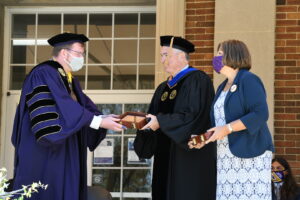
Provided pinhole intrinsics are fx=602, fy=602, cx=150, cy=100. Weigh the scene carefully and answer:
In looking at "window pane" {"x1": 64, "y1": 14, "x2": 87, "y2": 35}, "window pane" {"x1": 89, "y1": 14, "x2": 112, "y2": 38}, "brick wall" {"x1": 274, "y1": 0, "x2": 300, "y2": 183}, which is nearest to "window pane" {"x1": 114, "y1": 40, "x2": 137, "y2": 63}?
"window pane" {"x1": 89, "y1": 14, "x2": 112, "y2": 38}

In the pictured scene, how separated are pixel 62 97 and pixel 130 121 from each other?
0.65 meters

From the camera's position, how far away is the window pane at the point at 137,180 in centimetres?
839

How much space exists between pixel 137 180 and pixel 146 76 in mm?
1466

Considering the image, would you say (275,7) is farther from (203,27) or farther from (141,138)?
(141,138)

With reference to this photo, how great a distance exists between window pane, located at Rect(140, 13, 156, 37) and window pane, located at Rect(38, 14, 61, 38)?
3.98 feet

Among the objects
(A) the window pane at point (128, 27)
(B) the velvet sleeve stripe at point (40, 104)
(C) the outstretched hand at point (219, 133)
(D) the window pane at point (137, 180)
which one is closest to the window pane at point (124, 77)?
(A) the window pane at point (128, 27)

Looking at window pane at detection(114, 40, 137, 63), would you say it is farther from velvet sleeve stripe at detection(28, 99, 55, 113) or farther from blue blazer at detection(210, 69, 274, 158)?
blue blazer at detection(210, 69, 274, 158)

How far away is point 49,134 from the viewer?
4945 millimetres

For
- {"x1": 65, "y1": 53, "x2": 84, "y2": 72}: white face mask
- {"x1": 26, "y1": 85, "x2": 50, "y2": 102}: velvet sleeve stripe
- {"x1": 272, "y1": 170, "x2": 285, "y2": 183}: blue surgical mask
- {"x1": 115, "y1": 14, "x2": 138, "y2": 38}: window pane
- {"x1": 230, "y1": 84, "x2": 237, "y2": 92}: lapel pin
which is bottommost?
{"x1": 272, "y1": 170, "x2": 285, "y2": 183}: blue surgical mask

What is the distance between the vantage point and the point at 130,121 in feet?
17.4

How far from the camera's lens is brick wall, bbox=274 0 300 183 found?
7.13 meters

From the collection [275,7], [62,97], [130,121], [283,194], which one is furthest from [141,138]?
[275,7]

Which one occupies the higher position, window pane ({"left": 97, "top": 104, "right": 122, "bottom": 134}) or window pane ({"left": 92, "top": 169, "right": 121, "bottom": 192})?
window pane ({"left": 97, "top": 104, "right": 122, "bottom": 134})

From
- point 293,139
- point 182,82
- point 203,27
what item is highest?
point 203,27
